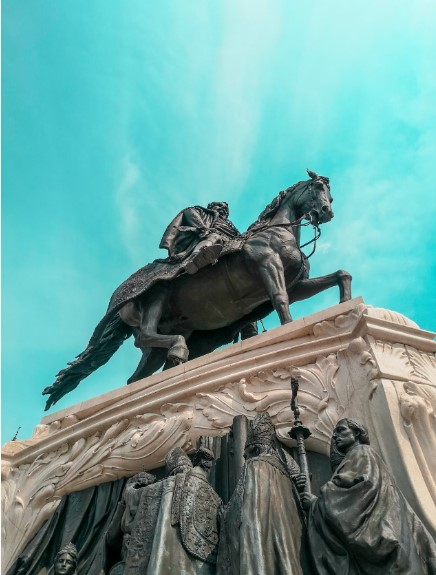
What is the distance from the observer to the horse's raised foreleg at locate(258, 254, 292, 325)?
25.3ft

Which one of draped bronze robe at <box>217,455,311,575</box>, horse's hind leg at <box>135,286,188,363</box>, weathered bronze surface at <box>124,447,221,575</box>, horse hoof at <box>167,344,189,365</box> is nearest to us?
draped bronze robe at <box>217,455,311,575</box>

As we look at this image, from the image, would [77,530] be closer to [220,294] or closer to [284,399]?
[284,399]

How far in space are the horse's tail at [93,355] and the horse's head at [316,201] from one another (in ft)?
11.1

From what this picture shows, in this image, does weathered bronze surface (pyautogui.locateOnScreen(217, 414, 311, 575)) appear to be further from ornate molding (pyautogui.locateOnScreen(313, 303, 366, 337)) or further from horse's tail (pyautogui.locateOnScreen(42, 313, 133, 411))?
horse's tail (pyautogui.locateOnScreen(42, 313, 133, 411))

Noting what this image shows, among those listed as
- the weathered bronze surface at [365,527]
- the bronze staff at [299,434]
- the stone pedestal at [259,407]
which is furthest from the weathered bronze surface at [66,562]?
the weathered bronze surface at [365,527]

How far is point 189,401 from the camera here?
5.70 metres

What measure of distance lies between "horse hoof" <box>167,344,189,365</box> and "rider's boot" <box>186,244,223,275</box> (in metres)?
1.27

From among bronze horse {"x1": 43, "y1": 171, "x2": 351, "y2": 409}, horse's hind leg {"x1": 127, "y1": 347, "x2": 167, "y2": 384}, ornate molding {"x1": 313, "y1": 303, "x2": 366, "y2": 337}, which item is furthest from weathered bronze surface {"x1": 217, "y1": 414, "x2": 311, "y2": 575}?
horse's hind leg {"x1": 127, "y1": 347, "x2": 167, "y2": 384}

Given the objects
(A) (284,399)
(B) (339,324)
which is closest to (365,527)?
(A) (284,399)

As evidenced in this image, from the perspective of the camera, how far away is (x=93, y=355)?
9.65 meters

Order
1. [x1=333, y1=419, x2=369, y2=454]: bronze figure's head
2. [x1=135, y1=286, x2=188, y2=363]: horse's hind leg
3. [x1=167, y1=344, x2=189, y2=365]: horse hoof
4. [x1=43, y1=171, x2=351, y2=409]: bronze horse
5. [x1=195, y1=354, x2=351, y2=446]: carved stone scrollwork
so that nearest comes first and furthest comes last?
1. [x1=333, y1=419, x2=369, y2=454]: bronze figure's head
2. [x1=195, y1=354, x2=351, y2=446]: carved stone scrollwork
3. [x1=167, y1=344, x2=189, y2=365]: horse hoof
4. [x1=135, y1=286, x2=188, y2=363]: horse's hind leg
5. [x1=43, y1=171, x2=351, y2=409]: bronze horse

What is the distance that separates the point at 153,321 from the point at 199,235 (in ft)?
5.46

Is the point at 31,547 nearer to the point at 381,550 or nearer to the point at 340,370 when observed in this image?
the point at 340,370

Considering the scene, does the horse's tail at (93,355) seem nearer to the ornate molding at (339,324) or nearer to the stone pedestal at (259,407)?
the stone pedestal at (259,407)
